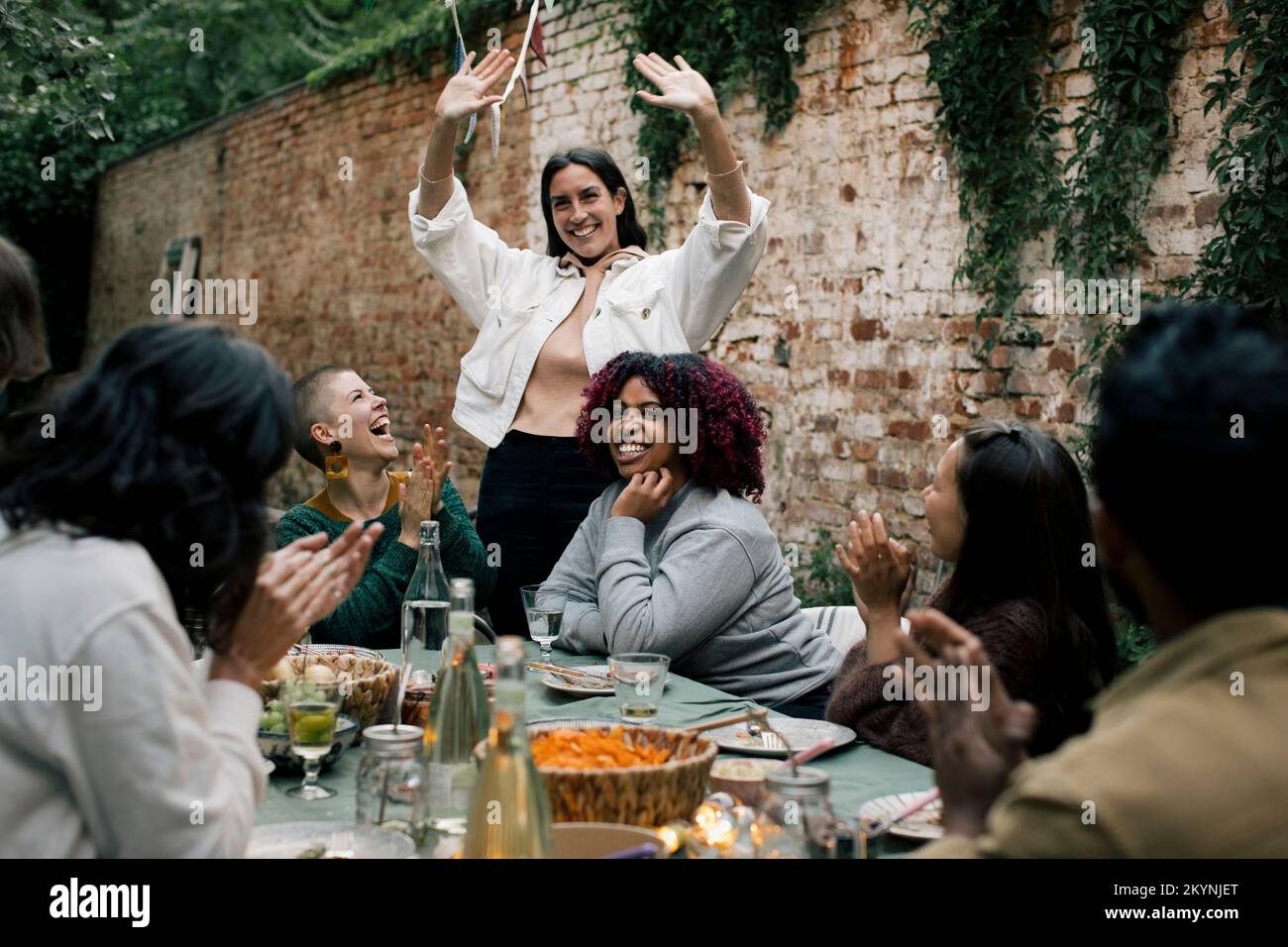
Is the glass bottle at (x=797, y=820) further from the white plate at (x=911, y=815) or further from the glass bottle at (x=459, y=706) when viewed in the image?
the glass bottle at (x=459, y=706)

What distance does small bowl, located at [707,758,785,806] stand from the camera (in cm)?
186

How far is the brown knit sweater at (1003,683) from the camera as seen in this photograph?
2221 millimetres

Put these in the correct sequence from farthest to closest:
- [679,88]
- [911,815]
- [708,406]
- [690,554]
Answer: [679,88], [708,406], [690,554], [911,815]

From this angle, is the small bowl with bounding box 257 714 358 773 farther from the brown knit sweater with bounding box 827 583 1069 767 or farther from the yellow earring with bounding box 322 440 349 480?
the yellow earring with bounding box 322 440 349 480

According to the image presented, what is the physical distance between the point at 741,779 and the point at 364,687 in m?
0.73

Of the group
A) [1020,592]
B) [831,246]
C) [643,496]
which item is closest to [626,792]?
[1020,592]

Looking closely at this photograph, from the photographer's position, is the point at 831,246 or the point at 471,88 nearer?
the point at 471,88

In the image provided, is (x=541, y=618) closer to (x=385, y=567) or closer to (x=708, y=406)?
(x=385, y=567)

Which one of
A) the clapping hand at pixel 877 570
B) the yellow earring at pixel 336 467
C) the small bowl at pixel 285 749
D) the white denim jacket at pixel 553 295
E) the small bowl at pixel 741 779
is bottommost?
the small bowl at pixel 741 779

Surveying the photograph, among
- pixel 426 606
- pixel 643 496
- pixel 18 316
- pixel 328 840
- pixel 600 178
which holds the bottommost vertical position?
pixel 328 840

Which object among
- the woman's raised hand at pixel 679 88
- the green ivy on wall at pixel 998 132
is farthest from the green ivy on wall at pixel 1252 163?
the woman's raised hand at pixel 679 88

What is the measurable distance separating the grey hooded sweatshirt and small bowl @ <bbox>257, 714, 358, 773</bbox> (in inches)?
34.4

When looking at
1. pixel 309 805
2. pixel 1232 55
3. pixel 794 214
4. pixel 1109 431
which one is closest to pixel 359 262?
pixel 794 214

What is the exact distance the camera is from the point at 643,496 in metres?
3.03
